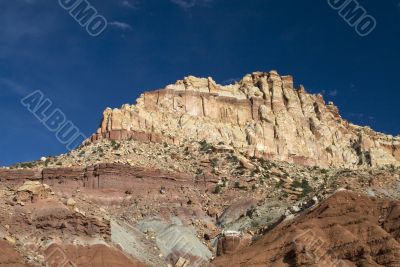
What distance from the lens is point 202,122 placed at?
295 ft

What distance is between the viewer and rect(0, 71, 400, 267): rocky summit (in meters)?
43.8

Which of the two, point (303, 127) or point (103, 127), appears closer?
point (103, 127)

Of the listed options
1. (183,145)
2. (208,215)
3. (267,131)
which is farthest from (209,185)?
(267,131)

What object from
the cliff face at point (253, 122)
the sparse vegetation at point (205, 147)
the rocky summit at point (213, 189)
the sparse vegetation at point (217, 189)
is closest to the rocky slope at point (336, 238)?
the rocky summit at point (213, 189)

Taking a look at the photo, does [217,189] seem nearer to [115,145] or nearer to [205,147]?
[205,147]

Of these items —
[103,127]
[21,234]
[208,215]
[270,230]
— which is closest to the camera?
[21,234]

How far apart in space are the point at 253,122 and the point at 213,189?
88.9ft

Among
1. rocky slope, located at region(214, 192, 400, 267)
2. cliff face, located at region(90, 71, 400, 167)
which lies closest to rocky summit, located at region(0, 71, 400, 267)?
rocky slope, located at region(214, 192, 400, 267)

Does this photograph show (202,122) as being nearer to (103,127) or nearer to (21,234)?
(103,127)

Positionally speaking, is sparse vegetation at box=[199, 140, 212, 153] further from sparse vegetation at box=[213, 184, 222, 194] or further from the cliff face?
sparse vegetation at box=[213, 184, 222, 194]

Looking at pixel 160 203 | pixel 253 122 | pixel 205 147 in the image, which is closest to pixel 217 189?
pixel 160 203

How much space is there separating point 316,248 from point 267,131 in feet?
170

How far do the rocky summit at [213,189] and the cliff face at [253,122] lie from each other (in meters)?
0.22

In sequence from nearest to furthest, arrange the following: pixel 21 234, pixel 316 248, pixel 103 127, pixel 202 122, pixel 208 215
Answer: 1. pixel 316 248
2. pixel 21 234
3. pixel 208 215
4. pixel 103 127
5. pixel 202 122
